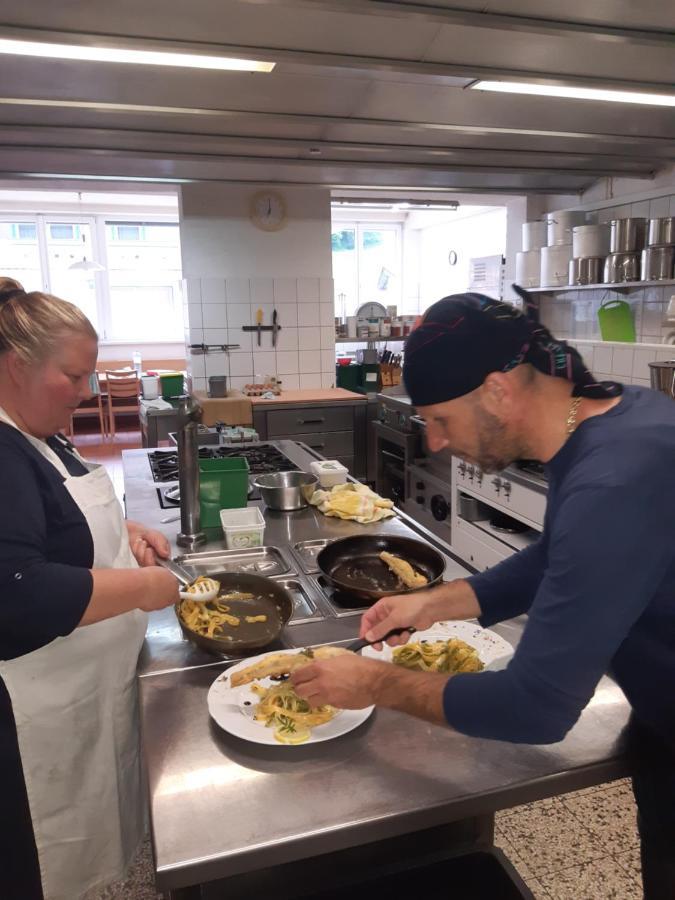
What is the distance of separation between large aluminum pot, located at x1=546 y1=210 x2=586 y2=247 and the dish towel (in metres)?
3.59

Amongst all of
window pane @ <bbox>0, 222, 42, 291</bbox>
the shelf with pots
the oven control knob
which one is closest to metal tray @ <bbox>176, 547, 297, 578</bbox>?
the oven control knob

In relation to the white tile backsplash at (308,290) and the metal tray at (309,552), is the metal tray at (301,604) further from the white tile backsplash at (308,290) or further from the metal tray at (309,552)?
Answer: the white tile backsplash at (308,290)

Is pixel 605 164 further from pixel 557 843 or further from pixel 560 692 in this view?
pixel 560 692

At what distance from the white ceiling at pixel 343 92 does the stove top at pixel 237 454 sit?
167 centimetres

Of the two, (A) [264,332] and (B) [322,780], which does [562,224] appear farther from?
(B) [322,780]

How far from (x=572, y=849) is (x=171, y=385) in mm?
4848

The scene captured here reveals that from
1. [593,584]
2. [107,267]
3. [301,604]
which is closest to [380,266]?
[107,267]

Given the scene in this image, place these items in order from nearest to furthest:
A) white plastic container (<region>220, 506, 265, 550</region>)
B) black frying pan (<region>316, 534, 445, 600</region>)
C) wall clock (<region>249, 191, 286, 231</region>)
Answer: black frying pan (<region>316, 534, 445, 600</region>) → white plastic container (<region>220, 506, 265, 550</region>) → wall clock (<region>249, 191, 286, 231</region>)

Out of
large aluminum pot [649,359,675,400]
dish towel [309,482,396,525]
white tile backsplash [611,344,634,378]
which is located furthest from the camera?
→ white tile backsplash [611,344,634,378]

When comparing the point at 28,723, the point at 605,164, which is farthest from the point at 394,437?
the point at 28,723

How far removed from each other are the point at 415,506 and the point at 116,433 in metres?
6.07

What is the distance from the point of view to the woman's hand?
1.85m

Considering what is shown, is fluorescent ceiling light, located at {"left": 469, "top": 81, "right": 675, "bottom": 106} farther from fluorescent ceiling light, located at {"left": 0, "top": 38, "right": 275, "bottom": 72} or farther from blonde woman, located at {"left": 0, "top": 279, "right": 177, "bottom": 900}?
blonde woman, located at {"left": 0, "top": 279, "right": 177, "bottom": 900}

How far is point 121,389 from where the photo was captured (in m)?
8.65
